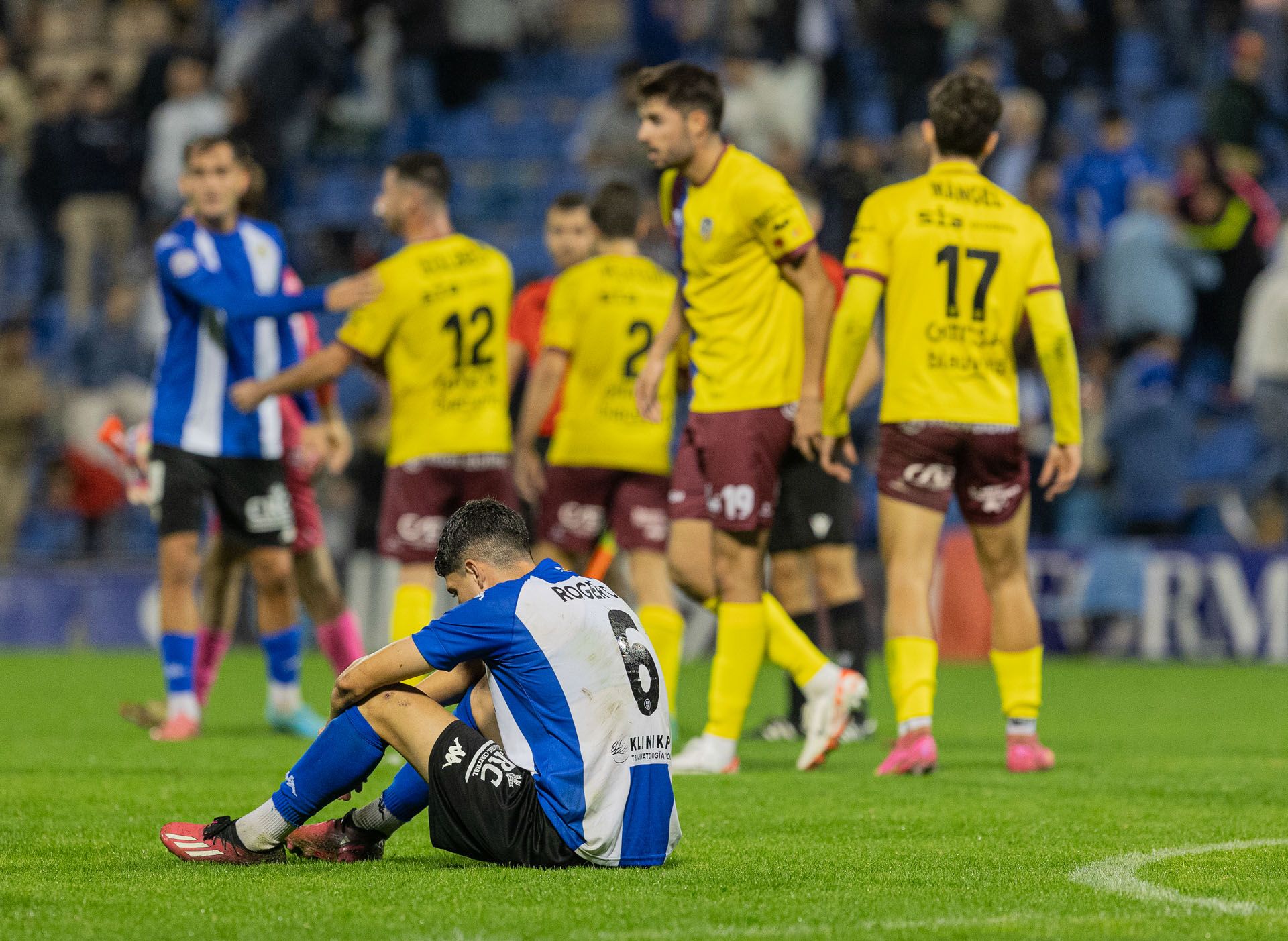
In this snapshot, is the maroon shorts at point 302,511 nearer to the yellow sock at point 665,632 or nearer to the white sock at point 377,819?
the yellow sock at point 665,632

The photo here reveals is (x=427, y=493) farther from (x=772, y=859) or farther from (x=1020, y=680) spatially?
(x=772, y=859)

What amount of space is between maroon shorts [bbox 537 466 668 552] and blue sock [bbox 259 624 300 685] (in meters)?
1.29

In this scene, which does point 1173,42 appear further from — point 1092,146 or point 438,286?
point 438,286

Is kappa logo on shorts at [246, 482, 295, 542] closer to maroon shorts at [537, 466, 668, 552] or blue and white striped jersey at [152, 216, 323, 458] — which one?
blue and white striped jersey at [152, 216, 323, 458]

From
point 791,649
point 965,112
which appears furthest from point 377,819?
point 965,112

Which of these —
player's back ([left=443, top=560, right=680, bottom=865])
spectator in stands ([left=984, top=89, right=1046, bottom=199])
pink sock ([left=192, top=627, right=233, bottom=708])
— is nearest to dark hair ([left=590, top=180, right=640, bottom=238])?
pink sock ([left=192, top=627, right=233, bottom=708])

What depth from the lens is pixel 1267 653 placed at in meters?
14.6

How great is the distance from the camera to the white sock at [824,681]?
749 centimetres

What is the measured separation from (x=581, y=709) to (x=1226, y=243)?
544 inches

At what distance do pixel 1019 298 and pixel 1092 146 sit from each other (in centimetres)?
1144

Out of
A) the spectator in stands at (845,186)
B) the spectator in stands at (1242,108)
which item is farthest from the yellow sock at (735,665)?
the spectator in stands at (1242,108)

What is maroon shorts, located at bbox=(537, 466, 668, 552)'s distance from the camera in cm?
908

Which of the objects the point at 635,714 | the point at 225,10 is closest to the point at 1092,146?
the point at 225,10

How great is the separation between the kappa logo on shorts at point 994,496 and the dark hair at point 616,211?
243cm
